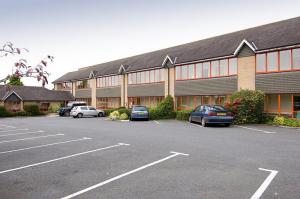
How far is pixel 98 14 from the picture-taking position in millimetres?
16578

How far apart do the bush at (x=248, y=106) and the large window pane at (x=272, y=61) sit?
84.4 inches

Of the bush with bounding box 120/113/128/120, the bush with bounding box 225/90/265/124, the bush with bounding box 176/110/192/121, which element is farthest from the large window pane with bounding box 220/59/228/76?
the bush with bounding box 120/113/128/120

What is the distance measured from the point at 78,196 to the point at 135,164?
2.39 metres

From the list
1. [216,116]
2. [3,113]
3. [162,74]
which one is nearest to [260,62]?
[216,116]

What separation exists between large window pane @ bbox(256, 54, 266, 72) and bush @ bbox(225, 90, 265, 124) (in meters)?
2.24

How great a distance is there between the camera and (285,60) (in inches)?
722

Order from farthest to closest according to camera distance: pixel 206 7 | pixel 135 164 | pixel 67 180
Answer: pixel 206 7 → pixel 135 164 → pixel 67 180

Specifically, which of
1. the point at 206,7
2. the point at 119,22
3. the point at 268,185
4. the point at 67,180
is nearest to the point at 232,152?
the point at 268,185

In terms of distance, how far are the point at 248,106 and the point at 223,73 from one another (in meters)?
5.24

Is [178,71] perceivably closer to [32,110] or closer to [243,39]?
[243,39]

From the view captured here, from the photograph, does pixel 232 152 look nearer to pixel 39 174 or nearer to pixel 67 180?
pixel 67 180

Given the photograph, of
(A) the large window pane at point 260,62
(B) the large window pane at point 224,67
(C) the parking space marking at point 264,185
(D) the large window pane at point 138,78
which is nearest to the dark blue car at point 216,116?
(A) the large window pane at point 260,62

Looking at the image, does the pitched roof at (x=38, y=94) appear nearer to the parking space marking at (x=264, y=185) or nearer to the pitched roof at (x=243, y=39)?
the pitched roof at (x=243, y=39)

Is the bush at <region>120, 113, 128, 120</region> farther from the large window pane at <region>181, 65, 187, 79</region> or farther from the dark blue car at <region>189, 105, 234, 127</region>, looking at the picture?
the dark blue car at <region>189, 105, 234, 127</region>
